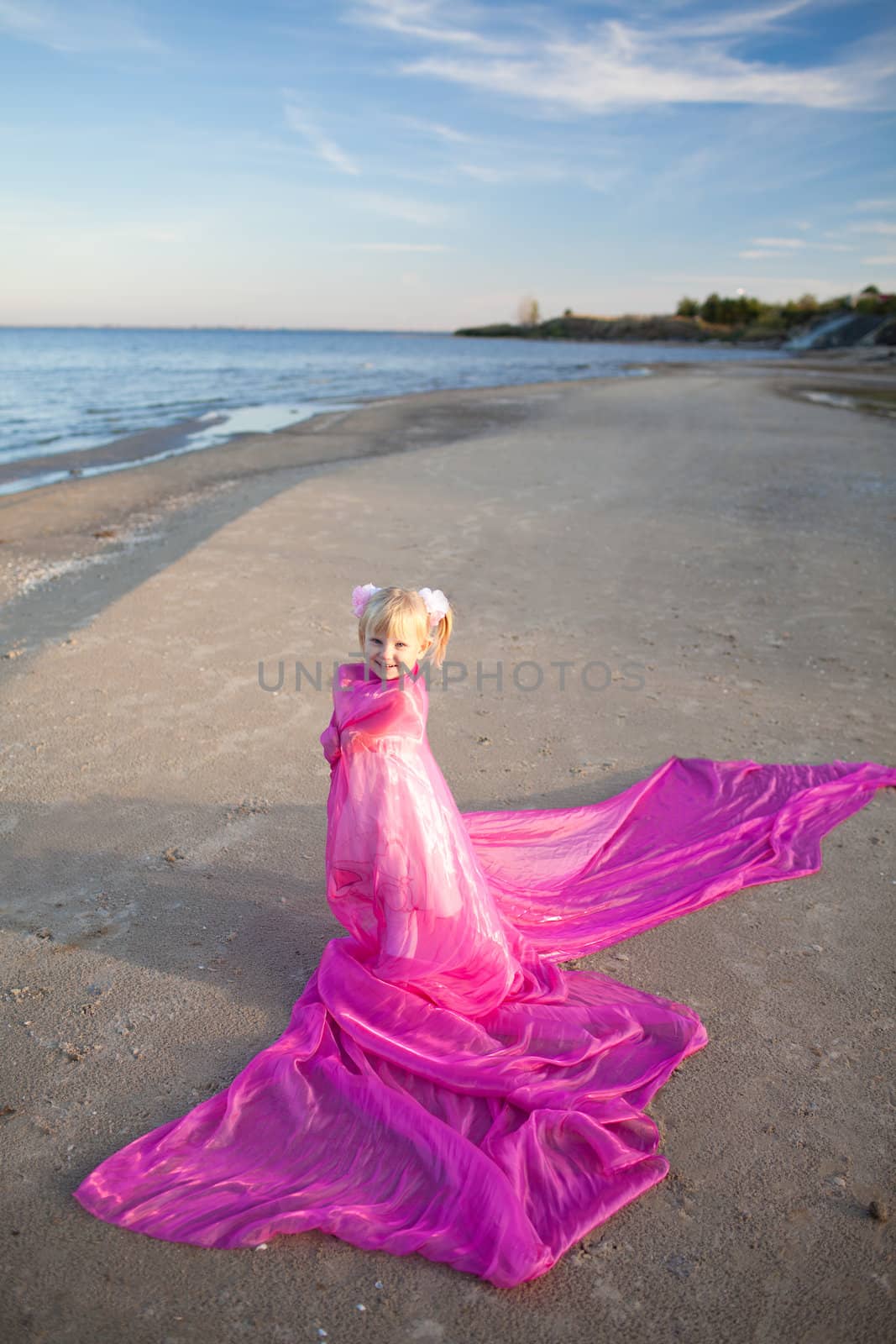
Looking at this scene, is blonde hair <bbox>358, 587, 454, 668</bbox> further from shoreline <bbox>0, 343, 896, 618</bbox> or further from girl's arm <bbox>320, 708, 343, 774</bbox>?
shoreline <bbox>0, 343, 896, 618</bbox>

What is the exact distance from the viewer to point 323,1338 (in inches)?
72.7

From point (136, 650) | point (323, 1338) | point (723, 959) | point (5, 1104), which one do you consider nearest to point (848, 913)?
point (723, 959)

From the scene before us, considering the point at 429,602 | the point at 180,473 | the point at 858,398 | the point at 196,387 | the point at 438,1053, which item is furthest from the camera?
the point at 196,387

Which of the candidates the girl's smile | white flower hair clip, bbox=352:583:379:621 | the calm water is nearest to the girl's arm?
the girl's smile

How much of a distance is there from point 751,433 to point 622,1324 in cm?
1525

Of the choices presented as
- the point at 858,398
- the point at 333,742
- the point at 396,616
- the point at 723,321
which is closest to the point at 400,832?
the point at 333,742

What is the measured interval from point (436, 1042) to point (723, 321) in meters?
94.9

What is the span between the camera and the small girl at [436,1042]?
2111mm

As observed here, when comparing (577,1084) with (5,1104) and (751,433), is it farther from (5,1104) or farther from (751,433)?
(751,433)

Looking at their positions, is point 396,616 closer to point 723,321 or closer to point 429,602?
point 429,602

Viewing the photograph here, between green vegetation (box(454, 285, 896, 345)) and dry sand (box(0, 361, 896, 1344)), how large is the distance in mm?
63825

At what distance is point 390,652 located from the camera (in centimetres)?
274

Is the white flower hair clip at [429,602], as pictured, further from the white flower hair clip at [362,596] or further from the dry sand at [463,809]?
the dry sand at [463,809]

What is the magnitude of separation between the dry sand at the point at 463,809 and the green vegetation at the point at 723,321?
63825 millimetres
